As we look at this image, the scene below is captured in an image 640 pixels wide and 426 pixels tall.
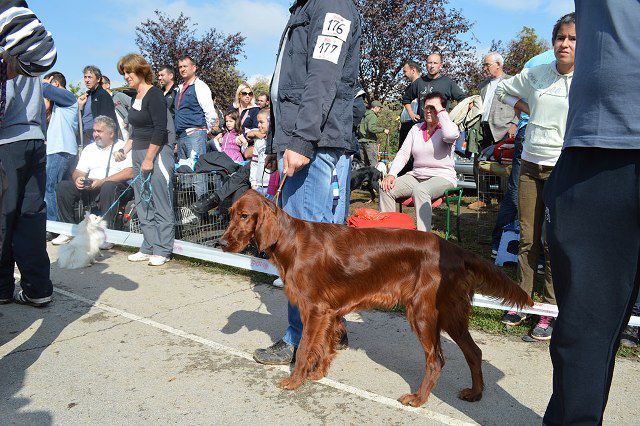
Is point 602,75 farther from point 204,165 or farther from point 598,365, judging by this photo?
point 204,165

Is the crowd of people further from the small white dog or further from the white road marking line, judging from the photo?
the small white dog

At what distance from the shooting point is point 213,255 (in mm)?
5633

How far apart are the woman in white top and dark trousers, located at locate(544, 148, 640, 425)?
6.61 ft

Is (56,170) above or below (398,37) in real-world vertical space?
→ below

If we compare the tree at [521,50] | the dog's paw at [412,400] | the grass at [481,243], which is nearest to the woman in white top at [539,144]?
the grass at [481,243]

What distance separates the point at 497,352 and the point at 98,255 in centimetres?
458

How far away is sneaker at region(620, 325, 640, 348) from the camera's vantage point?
3.60 m

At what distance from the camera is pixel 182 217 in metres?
6.48

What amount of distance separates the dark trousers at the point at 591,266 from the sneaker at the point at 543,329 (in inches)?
76.8

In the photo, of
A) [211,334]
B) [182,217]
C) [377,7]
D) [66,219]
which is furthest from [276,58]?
[377,7]

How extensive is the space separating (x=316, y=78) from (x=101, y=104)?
23.1 feet

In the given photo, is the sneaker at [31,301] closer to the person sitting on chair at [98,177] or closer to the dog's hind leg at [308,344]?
the person sitting on chair at [98,177]

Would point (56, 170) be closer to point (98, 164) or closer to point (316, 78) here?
point (98, 164)

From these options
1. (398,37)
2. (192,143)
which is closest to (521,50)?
(398,37)
